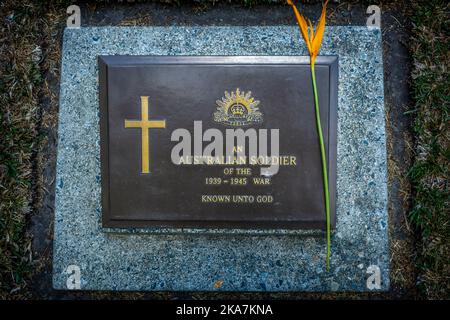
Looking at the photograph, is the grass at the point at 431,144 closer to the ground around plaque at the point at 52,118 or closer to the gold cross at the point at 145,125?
the ground around plaque at the point at 52,118

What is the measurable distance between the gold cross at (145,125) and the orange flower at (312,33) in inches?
38.9

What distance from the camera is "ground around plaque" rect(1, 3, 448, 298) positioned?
2.39m

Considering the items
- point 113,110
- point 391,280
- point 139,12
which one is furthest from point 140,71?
point 391,280

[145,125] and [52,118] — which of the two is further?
[52,118]

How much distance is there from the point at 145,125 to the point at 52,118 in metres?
0.64

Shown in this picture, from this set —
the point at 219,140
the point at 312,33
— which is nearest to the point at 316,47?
the point at 312,33

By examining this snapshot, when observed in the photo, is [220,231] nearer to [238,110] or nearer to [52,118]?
[238,110]

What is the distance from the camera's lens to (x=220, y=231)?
2361 mm

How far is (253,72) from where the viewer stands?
7.53 feet

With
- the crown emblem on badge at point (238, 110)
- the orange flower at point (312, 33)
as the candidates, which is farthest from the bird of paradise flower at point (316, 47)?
the crown emblem on badge at point (238, 110)

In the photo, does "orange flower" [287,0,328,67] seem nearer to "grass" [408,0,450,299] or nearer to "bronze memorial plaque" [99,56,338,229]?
"bronze memorial plaque" [99,56,338,229]

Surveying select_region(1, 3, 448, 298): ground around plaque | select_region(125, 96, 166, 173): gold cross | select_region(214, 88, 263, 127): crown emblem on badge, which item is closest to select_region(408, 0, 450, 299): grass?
select_region(1, 3, 448, 298): ground around plaque

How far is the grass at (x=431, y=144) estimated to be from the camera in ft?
7.68

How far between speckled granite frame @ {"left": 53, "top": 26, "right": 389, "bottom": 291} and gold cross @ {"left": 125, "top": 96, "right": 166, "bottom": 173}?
0.28 m
